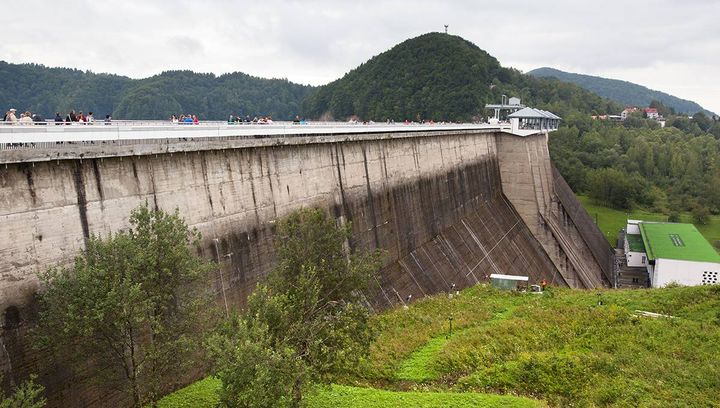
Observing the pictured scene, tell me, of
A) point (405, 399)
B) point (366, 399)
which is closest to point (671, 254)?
point (405, 399)

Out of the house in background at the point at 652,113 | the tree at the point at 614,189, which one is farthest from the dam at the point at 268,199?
the house in background at the point at 652,113

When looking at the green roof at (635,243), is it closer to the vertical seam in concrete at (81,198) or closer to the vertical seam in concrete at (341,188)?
the vertical seam in concrete at (341,188)

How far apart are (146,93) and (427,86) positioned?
2690 inches

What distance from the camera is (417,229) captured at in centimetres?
2952

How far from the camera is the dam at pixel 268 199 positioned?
11.5 meters

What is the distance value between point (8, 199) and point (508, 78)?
4393 inches

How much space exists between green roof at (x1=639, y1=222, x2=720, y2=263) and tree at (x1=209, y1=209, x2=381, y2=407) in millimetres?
32946

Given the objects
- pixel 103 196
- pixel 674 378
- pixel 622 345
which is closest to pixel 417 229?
pixel 622 345

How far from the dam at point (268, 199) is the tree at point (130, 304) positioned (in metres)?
1.44

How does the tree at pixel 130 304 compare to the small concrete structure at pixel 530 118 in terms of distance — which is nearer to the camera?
the tree at pixel 130 304

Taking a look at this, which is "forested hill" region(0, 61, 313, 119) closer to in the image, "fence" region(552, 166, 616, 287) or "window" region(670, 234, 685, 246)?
"fence" region(552, 166, 616, 287)

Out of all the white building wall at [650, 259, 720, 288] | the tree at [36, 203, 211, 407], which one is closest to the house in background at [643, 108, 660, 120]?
the white building wall at [650, 259, 720, 288]

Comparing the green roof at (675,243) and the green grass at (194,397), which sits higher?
the green grass at (194,397)

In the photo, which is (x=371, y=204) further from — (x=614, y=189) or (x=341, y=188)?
(x=614, y=189)
